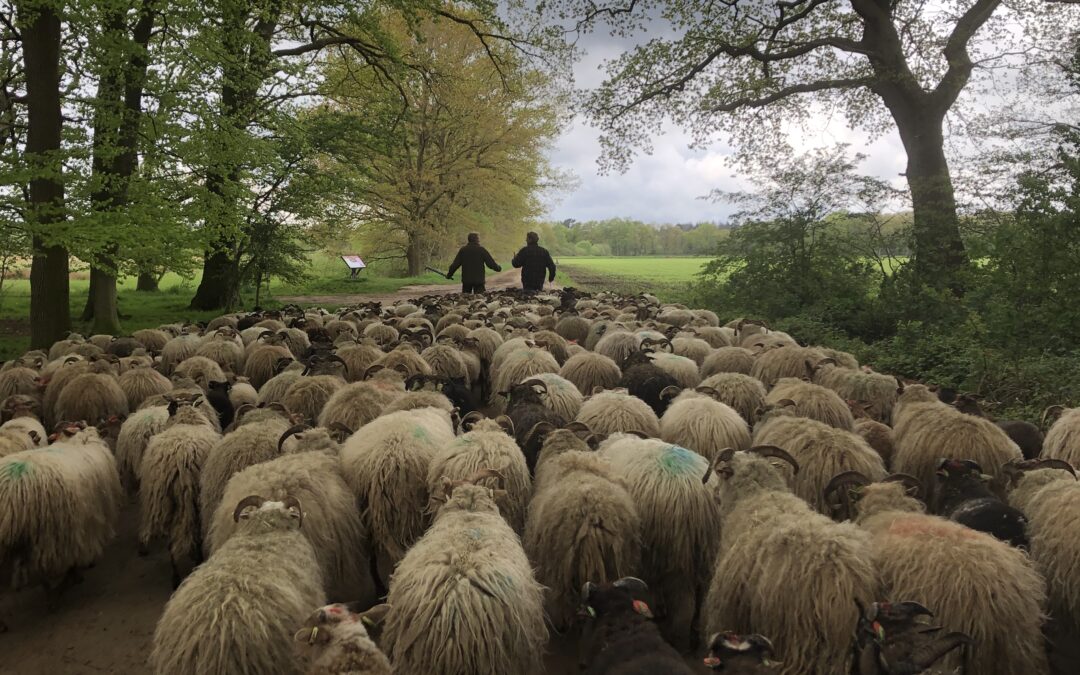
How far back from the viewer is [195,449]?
4.82 metres

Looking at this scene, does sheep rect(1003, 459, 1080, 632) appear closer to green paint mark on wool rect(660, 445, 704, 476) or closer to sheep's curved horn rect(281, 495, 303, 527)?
green paint mark on wool rect(660, 445, 704, 476)

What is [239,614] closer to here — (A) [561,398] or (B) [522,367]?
(A) [561,398]

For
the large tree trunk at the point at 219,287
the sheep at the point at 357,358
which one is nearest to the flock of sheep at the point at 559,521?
the sheep at the point at 357,358

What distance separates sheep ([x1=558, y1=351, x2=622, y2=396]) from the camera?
7.87 meters

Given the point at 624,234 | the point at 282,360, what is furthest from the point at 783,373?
the point at 624,234

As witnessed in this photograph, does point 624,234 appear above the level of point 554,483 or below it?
above

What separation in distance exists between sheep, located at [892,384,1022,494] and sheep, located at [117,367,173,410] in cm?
833

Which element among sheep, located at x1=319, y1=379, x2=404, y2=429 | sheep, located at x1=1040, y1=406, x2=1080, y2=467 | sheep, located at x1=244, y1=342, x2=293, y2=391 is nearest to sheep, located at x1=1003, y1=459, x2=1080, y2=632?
sheep, located at x1=1040, y1=406, x2=1080, y2=467

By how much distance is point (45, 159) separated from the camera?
9078mm

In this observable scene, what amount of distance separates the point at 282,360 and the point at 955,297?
1301 centimetres

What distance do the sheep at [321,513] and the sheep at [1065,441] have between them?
5876 mm

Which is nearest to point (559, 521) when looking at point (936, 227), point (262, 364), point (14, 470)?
point (14, 470)

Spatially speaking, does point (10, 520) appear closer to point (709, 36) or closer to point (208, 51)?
point (208, 51)

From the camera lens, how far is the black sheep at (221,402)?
22.8 feet
